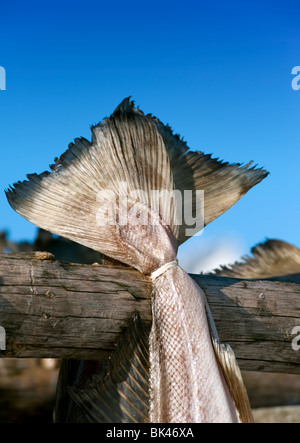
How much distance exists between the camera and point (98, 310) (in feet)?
7.95

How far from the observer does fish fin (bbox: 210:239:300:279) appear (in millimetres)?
4930

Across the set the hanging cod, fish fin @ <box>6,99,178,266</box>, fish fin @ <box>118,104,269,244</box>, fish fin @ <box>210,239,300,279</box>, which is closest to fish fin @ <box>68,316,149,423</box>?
the hanging cod

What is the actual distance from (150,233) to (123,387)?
30.4 inches

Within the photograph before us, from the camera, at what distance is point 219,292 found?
9.07ft

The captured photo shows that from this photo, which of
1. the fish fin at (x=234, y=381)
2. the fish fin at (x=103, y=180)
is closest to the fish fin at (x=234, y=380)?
the fish fin at (x=234, y=381)

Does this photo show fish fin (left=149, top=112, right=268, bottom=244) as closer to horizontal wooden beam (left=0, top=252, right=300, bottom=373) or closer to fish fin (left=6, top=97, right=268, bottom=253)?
fish fin (left=6, top=97, right=268, bottom=253)

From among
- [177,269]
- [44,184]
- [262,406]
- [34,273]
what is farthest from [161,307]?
[262,406]

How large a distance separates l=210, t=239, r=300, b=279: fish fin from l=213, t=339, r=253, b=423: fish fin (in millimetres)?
2391

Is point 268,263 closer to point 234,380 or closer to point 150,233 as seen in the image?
point 150,233

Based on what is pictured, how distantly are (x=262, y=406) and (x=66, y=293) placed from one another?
3.03 meters

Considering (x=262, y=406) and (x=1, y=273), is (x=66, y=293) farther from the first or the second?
(x=262, y=406)

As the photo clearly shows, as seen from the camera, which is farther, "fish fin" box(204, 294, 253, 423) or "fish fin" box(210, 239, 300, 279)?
"fish fin" box(210, 239, 300, 279)

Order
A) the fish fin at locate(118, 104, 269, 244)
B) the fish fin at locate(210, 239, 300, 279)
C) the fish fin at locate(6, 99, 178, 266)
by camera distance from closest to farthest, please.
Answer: the fish fin at locate(6, 99, 178, 266) < the fish fin at locate(118, 104, 269, 244) < the fish fin at locate(210, 239, 300, 279)

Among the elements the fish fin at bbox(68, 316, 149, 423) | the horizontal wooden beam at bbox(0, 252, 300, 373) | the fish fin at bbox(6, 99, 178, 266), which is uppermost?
the fish fin at bbox(6, 99, 178, 266)
